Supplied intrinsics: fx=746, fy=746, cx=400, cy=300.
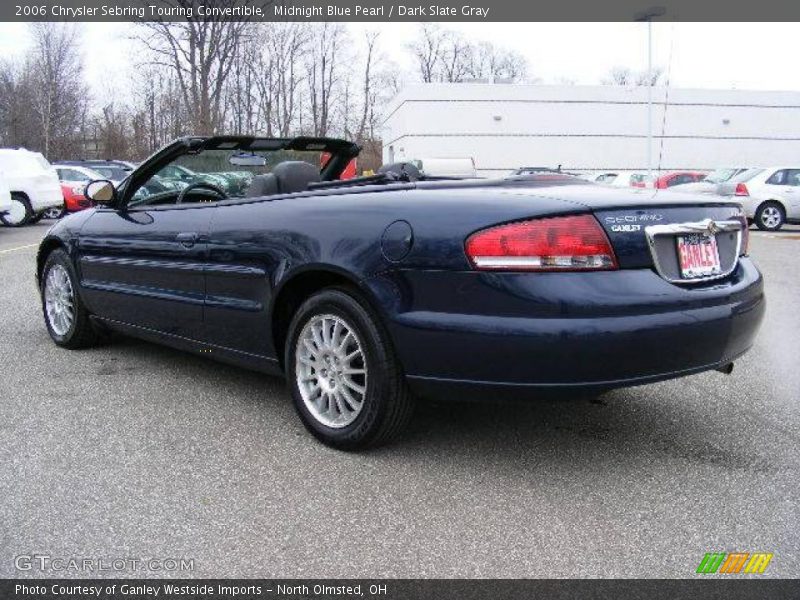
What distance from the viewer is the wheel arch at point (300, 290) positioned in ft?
10.1

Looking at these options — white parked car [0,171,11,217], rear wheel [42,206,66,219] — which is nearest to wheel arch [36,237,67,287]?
white parked car [0,171,11,217]

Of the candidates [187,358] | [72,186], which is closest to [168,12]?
[72,186]

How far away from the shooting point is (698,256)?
9.78 feet

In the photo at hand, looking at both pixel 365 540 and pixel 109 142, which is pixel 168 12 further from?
pixel 365 540

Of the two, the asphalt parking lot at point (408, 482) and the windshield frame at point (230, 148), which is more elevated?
the windshield frame at point (230, 148)

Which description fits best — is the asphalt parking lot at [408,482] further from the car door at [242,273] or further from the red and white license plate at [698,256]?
the red and white license plate at [698,256]

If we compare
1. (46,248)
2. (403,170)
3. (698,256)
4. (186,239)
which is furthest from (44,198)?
(698,256)

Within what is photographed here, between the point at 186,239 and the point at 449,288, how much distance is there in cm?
179

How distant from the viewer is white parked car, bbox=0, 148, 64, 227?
17.2 metres

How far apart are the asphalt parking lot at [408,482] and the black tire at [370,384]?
11 centimetres

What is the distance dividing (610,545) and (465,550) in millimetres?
475

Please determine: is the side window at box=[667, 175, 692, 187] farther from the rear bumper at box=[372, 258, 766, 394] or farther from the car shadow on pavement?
the rear bumper at box=[372, 258, 766, 394]

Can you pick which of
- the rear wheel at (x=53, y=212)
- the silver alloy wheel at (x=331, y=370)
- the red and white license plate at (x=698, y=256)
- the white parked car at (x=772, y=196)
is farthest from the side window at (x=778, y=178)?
the rear wheel at (x=53, y=212)

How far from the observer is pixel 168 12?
3753 centimetres
